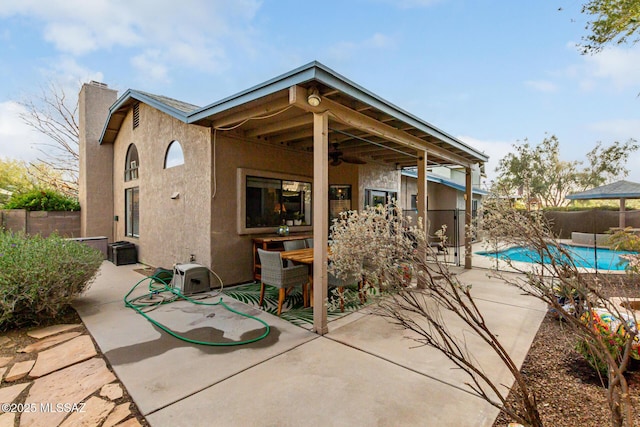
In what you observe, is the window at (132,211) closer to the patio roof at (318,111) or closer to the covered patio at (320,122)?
the patio roof at (318,111)

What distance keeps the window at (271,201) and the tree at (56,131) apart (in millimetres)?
15410

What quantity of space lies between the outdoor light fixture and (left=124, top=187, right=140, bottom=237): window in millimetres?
6960

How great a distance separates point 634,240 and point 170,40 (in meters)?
15.2

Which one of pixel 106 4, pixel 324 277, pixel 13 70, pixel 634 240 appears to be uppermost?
pixel 13 70

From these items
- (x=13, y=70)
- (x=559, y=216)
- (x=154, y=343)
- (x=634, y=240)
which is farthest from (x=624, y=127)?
(x=13, y=70)

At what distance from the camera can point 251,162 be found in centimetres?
614

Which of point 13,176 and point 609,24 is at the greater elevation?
point 609,24

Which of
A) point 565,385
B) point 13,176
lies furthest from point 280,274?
point 13,176

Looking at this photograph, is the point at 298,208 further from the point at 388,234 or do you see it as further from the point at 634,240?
the point at 634,240

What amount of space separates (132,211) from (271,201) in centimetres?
504

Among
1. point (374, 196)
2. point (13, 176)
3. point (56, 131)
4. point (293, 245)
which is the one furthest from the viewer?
point (13, 176)

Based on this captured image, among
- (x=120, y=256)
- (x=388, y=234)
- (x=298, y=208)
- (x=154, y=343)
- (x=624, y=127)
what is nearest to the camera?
(x=388, y=234)

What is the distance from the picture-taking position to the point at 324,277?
3.76m

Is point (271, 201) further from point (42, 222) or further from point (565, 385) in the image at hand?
point (42, 222)
